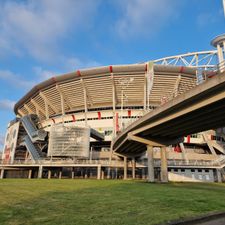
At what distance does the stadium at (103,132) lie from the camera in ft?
156

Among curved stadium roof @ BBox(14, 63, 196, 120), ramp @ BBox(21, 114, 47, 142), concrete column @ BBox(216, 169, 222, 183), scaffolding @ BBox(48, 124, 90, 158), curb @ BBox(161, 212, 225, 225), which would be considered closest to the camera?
curb @ BBox(161, 212, 225, 225)

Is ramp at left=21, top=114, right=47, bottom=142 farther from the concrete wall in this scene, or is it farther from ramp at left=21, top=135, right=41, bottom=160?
the concrete wall

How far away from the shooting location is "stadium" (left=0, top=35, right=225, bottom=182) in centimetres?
4762

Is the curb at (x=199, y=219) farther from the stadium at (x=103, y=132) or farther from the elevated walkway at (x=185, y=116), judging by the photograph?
the stadium at (x=103, y=132)

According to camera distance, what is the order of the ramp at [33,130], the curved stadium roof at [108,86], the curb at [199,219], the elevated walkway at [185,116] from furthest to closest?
the curved stadium roof at [108,86], the ramp at [33,130], the elevated walkway at [185,116], the curb at [199,219]

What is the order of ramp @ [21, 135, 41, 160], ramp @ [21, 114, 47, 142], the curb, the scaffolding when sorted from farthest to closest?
ramp @ [21, 114, 47, 142] → ramp @ [21, 135, 41, 160] → the scaffolding → the curb

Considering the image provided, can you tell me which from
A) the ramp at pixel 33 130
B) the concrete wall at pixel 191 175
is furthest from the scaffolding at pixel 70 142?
the concrete wall at pixel 191 175

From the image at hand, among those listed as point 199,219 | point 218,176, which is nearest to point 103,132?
point 218,176

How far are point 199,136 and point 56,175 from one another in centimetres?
3991

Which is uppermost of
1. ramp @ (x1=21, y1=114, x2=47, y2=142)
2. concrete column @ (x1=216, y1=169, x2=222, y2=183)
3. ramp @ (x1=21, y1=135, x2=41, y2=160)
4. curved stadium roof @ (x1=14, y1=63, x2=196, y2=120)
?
curved stadium roof @ (x1=14, y1=63, x2=196, y2=120)

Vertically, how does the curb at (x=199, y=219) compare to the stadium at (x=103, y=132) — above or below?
below

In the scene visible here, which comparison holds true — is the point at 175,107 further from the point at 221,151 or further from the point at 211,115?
the point at 221,151

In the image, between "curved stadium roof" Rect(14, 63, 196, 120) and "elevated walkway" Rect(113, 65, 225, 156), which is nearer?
"elevated walkway" Rect(113, 65, 225, 156)

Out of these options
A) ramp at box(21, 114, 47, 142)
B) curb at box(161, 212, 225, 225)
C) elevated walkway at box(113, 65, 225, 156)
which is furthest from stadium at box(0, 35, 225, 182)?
curb at box(161, 212, 225, 225)
